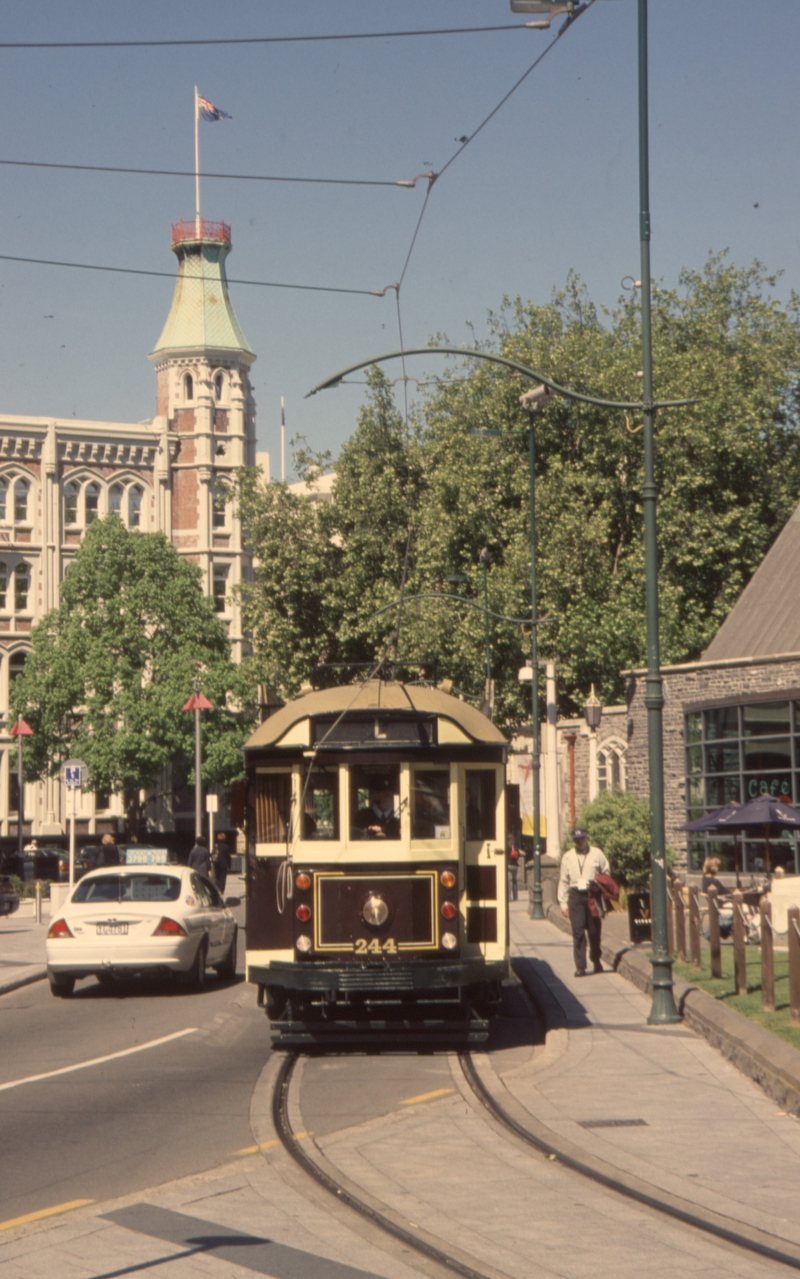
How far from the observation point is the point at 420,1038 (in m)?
14.6

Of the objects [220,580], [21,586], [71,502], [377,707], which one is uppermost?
[71,502]

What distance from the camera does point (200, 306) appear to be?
265 ft

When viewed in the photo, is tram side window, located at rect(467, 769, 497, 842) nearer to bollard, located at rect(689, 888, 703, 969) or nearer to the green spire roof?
bollard, located at rect(689, 888, 703, 969)

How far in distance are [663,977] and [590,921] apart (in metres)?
4.58

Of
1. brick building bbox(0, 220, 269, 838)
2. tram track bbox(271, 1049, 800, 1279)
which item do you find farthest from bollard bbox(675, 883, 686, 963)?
brick building bbox(0, 220, 269, 838)

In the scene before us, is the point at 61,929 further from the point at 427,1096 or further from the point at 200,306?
the point at 200,306

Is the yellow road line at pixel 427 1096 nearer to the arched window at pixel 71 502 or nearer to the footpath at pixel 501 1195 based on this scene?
the footpath at pixel 501 1195

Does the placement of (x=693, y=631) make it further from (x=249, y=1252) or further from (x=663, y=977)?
(x=249, y=1252)

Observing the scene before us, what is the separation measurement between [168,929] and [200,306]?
6521 cm

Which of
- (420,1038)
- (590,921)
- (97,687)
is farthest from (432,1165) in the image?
(97,687)

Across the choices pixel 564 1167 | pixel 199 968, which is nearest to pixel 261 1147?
pixel 564 1167

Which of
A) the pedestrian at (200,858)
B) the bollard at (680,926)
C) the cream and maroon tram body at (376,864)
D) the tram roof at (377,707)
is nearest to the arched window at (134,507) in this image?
the pedestrian at (200,858)

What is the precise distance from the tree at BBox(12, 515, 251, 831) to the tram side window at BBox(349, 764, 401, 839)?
47747mm

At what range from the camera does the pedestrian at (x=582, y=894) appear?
20.0 meters
